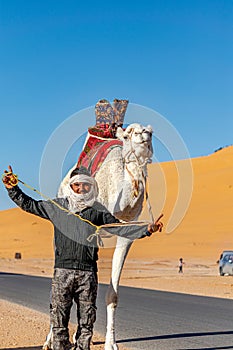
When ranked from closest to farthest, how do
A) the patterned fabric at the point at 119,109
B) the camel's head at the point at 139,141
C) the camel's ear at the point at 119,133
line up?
the camel's head at the point at 139,141 → the camel's ear at the point at 119,133 → the patterned fabric at the point at 119,109

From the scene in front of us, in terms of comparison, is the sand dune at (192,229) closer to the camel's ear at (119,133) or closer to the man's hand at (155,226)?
the camel's ear at (119,133)

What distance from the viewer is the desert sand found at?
2703 centimetres

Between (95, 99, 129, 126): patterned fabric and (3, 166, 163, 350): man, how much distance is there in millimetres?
3683

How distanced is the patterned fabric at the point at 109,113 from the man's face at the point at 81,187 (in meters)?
3.64

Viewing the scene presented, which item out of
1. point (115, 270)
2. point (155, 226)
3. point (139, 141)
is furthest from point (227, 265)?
point (155, 226)

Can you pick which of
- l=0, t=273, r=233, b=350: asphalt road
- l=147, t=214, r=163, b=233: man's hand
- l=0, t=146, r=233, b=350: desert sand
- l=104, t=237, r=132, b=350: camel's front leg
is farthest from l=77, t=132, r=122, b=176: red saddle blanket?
l=147, t=214, r=163, b=233: man's hand

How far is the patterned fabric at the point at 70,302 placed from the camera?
7492 mm

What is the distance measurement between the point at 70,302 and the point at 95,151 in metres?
4.09

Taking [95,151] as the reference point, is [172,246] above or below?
above

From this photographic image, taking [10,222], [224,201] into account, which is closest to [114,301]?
[224,201]

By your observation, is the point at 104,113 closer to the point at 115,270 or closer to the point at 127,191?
the point at 127,191

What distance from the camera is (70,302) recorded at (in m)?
7.60

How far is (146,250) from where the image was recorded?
225ft

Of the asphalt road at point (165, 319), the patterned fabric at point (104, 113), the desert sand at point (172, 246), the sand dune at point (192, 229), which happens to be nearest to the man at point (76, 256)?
the desert sand at point (172, 246)
